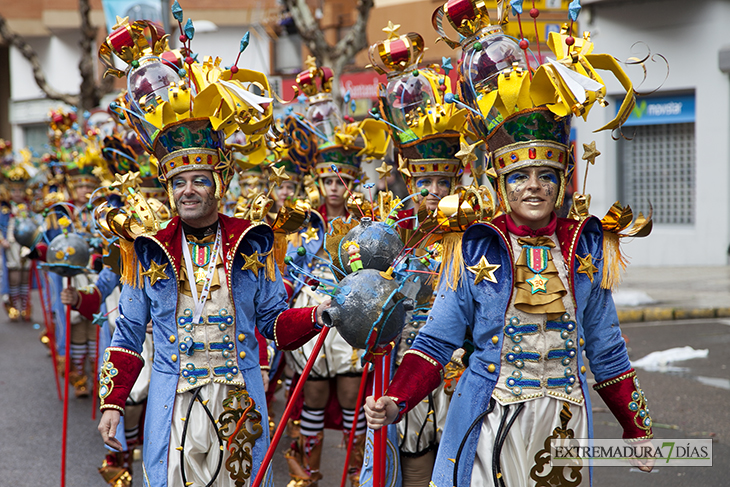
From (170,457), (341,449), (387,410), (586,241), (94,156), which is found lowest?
(341,449)

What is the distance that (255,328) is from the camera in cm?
375

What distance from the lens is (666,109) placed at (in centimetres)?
1589

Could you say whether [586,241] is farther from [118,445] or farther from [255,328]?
[118,445]

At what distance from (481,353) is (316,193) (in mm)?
3135

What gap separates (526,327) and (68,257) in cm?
396

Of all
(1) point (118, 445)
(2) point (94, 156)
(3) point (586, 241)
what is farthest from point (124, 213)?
(2) point (94, 156)

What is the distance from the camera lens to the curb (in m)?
10.9

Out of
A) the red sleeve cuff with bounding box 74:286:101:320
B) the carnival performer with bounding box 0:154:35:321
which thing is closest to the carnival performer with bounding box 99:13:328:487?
the red sleeve cuff with bounding box 74:286:101:320

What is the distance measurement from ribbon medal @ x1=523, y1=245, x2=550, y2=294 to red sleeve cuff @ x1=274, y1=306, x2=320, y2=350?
902mm

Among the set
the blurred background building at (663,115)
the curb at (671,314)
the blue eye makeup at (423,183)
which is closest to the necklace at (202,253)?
the blue eye makeup at (423,183)

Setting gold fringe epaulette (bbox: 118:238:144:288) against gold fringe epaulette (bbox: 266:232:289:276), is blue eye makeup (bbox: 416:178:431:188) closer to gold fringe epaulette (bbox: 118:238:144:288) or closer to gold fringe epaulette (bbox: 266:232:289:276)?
gold fringe epaulette (bbox: 266:232:289:276)

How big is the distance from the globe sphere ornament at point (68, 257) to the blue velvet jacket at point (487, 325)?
3580mm

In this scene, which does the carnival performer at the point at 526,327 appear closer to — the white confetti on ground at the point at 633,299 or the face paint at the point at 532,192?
the face paint at the point at 532,192

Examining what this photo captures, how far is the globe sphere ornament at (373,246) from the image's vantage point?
285 cm
